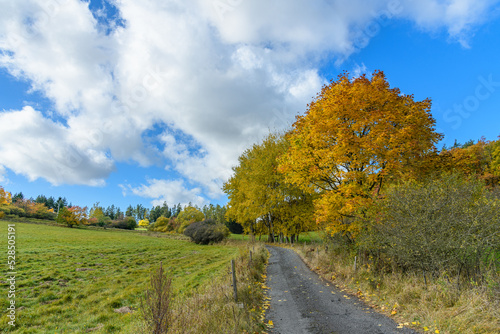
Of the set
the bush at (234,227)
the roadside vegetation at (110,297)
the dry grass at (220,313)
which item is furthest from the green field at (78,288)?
the bush at (234,227)

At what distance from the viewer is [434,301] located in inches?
268

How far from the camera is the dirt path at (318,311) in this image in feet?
21.9

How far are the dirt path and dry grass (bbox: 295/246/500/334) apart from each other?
496 millimetres

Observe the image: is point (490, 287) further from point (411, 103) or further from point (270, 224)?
point (270, 224)

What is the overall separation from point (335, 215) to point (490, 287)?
20.8ft

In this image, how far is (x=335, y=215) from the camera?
12188 mm

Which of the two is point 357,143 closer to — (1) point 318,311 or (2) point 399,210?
(2) point 399,210

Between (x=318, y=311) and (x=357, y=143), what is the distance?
7744 millimetres

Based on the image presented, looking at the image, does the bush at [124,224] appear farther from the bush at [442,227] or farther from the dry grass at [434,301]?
the bush at [442,227]

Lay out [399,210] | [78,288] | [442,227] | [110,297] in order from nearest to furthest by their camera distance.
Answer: [442,227] → [399,210] → [110,297] → [78,288]

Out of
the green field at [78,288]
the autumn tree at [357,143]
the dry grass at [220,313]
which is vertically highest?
the autumn tree at [357,143]

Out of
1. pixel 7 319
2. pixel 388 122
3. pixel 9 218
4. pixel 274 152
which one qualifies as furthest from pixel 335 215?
pixel 9 218

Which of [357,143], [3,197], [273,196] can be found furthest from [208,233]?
[3,197]

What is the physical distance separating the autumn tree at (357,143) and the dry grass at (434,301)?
9.07 ft
